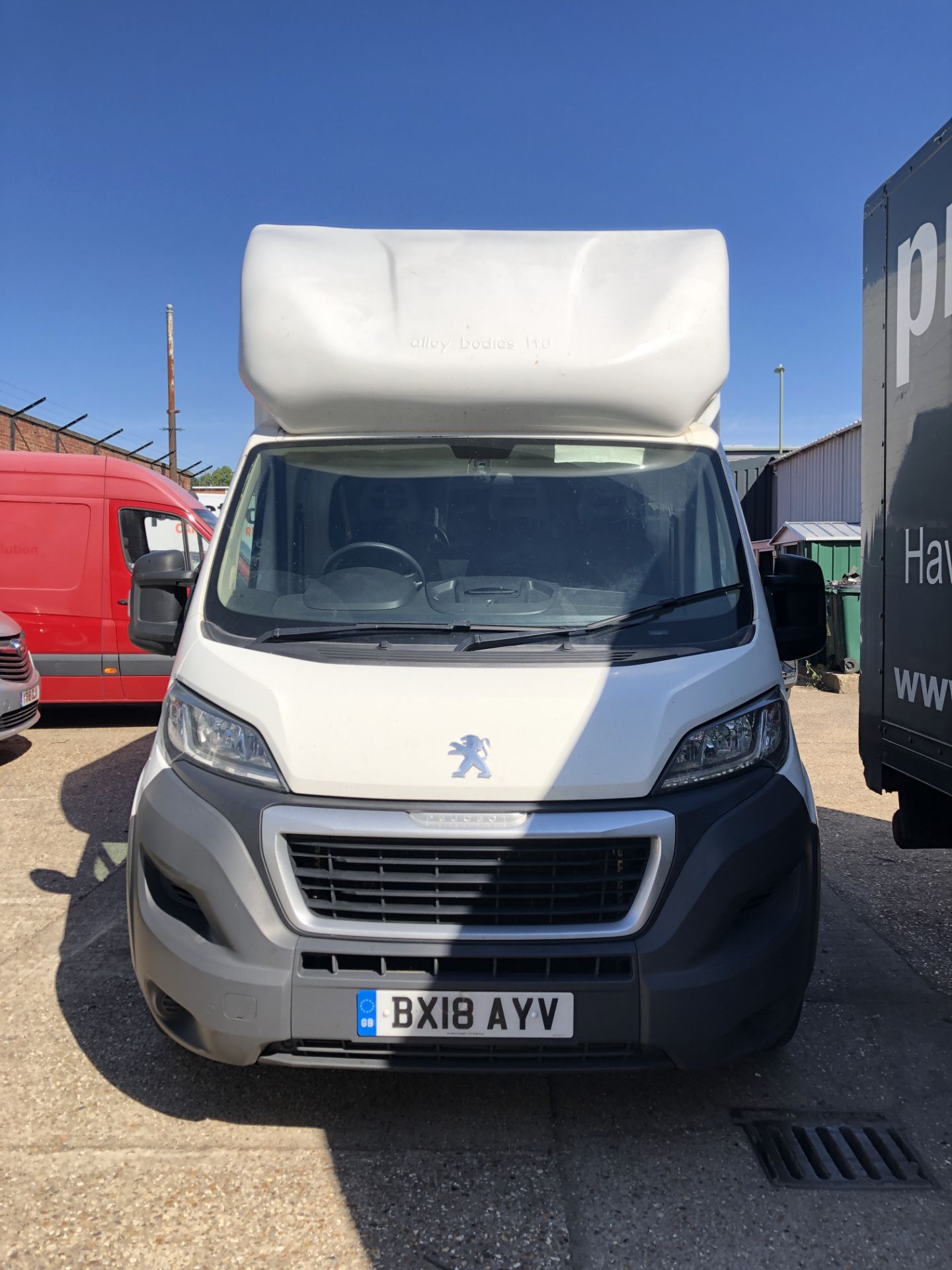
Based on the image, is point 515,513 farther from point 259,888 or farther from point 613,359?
point 259,888

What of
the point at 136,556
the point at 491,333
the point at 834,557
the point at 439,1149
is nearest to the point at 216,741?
the point at 439,1149

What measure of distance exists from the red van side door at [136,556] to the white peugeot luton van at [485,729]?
713 centimetres

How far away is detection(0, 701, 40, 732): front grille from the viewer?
335 inches

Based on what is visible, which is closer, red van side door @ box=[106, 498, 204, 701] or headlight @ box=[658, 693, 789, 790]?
headlight @ box=[658, 693, 789, 790]

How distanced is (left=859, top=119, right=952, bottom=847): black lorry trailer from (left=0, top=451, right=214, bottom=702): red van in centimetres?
777

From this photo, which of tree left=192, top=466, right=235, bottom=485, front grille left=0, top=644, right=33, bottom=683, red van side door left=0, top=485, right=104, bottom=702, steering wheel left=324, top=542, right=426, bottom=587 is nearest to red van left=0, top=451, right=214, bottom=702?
red van side door left=0, top=485, right=104, bottom=702

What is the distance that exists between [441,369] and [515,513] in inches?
22.7

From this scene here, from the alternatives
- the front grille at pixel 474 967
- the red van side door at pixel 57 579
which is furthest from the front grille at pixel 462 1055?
the red van side door at pixel 57 579

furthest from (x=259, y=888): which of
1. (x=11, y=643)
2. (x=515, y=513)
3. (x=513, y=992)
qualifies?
(x=11, y=643)

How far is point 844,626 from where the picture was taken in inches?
564

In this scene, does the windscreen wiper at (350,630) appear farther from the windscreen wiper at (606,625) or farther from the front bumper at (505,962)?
the front bumper at (505,962)

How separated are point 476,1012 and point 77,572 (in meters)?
8.93

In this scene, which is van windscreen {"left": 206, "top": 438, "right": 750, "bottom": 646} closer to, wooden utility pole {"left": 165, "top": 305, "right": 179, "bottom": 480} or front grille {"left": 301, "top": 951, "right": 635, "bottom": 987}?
front grille {"left": 301, "top": 951, "right": 635, "bottom": 987}

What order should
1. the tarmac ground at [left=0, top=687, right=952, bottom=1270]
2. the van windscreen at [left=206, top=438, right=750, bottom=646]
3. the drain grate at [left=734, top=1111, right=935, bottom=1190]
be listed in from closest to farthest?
the tarmac ground at [left=0, top=687, right=952, bottom=1270]
the drain grate at [left=734, top=1111, right=935, bottom=1190]
the van windscreen at [left=206, top=438, right=750, bottom=646]
